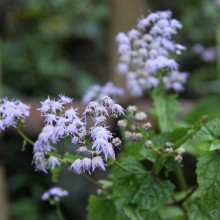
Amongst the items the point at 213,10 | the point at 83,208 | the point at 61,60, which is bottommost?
the point at 83,208

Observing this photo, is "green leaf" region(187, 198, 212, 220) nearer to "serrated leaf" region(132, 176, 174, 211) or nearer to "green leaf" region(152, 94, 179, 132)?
"serrated leaf" region(132, 176, 174, 211)

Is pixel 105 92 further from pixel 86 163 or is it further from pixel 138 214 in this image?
pixel 86 163

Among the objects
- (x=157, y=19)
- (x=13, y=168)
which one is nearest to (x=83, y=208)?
(x=13, y=168)

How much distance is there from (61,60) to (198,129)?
10.6ft

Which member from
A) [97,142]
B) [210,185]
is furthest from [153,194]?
[97,142]

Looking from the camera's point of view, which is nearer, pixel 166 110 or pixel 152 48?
pixel 152 48

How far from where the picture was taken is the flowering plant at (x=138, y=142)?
3.41 feet

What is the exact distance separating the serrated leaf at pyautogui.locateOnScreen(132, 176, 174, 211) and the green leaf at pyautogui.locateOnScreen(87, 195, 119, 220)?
0.48 feet

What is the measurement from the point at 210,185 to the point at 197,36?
9.96 feet

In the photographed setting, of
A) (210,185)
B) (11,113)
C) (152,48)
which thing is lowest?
(210,185)

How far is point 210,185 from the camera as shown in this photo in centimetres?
108

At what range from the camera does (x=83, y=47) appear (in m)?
4.80

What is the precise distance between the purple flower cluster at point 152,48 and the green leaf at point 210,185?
0.34m

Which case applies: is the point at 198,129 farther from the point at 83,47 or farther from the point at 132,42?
the point at 83,47
